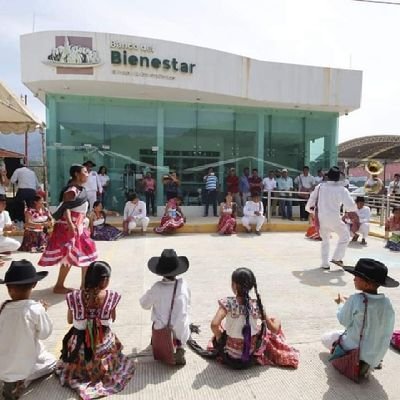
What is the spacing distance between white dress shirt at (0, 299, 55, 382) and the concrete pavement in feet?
0.68

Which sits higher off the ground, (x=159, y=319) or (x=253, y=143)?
(x=253, y=143)

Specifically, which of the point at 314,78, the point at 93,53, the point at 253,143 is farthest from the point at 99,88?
the point at 314,78

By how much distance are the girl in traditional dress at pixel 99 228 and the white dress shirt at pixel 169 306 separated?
574 cm

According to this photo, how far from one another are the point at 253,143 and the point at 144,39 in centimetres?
493

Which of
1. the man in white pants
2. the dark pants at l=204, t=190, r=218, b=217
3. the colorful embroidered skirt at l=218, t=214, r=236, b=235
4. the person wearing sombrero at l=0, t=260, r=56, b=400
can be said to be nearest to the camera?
the person wearing sombrero at l=0, t=260, r=56, b=400

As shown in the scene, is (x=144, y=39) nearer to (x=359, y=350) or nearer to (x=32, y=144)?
(x=32, y=144)

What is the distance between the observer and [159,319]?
2959mm

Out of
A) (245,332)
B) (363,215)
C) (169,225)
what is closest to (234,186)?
(169,225)

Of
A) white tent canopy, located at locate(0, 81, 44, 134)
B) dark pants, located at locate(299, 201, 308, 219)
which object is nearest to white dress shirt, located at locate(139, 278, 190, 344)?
white tent canopy, located at locate(0, 81, 44, 134)

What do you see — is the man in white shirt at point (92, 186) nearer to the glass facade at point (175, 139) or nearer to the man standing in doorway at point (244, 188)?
the glass facade at point (175, 139)

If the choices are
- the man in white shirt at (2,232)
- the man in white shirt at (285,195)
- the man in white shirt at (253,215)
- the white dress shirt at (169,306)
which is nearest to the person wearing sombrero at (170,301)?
the white dress shirt at (169,306)

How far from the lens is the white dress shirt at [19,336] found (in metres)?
2.49

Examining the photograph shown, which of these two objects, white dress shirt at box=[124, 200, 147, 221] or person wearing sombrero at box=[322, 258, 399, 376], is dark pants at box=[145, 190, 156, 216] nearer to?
white dress shirt at box=[124, 200, 147, 221]

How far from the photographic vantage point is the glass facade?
11.6 m
